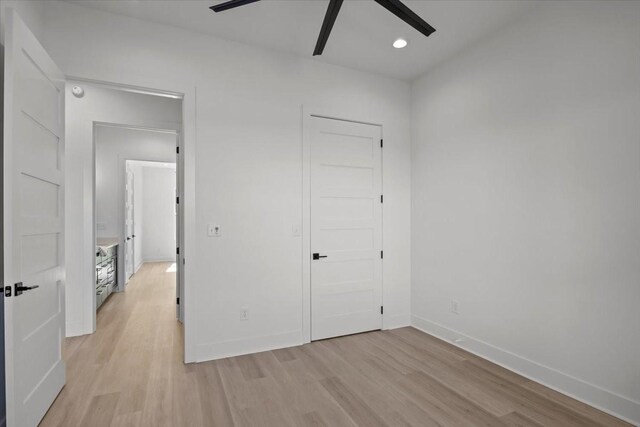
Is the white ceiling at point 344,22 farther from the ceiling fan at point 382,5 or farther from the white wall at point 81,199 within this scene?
the white wall at point 81,199

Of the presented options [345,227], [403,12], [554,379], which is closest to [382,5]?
[403,12]

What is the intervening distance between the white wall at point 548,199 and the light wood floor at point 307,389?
14.8 inches

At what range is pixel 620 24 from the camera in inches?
82.1

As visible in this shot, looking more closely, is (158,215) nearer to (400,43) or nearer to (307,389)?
(307,389)

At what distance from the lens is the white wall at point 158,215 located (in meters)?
9.20

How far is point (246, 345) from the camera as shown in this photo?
304 centimetres

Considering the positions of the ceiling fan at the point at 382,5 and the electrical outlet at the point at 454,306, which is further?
the electrical outlet at the point at 454,306

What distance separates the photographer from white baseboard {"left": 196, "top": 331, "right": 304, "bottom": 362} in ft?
9.43

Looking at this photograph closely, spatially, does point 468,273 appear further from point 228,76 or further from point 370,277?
point 228,76

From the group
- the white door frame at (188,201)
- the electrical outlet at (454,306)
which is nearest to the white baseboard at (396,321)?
the electrical outlet at (454,306)

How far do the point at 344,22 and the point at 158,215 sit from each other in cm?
846

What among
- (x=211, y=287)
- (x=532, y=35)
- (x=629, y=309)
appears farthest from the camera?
(x=211, y=287)

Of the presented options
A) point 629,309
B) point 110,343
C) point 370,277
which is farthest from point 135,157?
point 629,309

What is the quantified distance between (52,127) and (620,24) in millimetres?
3916
